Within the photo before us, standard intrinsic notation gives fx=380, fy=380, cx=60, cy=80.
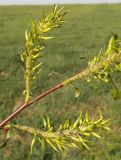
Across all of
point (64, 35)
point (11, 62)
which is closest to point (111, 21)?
point (64, 35)

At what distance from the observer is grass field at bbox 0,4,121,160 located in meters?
6.29

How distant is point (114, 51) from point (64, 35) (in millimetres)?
20084

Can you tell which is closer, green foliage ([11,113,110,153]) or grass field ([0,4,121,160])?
green foliage ([11,113,110,153])

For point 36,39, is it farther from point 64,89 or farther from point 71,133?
point 64,89

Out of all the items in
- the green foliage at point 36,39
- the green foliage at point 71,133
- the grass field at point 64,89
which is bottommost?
the grass field at point 64,89

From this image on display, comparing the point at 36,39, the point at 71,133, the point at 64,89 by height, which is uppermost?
the point at 36,39

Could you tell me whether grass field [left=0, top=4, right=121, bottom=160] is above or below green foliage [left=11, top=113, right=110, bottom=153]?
below

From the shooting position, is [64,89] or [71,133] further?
[64,89]

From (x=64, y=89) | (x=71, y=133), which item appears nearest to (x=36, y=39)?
(x=71, y=133)

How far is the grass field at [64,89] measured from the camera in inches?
247

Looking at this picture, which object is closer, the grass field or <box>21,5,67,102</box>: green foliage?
<box>21,5,67,102</box>: green foliage

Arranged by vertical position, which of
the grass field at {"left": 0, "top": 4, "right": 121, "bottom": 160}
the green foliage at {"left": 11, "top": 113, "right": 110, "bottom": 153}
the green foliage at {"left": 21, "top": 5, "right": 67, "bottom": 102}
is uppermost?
the green foliage at {"left": 21, "top": 5, "right": 67, "bottom": 102}

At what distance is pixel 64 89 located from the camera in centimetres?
968

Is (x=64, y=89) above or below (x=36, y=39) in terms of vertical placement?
below
